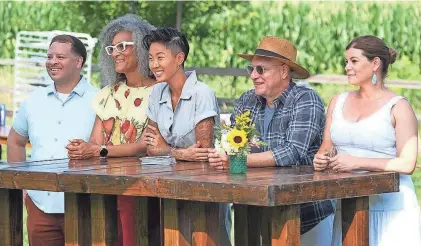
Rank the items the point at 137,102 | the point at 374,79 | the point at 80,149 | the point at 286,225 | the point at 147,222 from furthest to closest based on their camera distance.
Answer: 1. the point at 137,102
2. the point at 80,149
3. the point at 147,222
4. the point at 374,79
5. the point at 286,225

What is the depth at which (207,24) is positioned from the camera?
1617 cm

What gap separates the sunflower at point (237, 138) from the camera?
587 centimetres

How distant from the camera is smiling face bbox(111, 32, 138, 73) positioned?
22.0 feet

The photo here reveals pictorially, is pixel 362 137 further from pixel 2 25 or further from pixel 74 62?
pixel 2 25

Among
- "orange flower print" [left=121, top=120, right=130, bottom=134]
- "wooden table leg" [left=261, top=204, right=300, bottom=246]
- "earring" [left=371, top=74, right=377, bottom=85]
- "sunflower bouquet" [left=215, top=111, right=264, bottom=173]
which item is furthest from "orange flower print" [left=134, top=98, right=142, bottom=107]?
"wooden table leg" [left=261, top=204, right=300, bottom=246]

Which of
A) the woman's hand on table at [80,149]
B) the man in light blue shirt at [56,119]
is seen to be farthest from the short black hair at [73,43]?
the woman's hand on table at [80,149]

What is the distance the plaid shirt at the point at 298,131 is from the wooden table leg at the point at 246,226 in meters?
0.47

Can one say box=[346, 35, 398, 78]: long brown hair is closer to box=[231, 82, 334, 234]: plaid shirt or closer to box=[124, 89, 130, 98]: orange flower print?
box=[231, 82, 334, 234]: plaid shirt

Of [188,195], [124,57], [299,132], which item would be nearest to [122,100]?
[124,57]

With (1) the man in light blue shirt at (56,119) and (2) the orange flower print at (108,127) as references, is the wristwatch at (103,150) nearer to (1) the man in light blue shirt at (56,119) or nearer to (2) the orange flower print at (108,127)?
(2) the orange flower print at (108,127)

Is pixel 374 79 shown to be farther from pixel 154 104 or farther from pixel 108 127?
pixel 108 127

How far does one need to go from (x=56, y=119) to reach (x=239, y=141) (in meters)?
1.44

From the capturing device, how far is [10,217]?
6.61m

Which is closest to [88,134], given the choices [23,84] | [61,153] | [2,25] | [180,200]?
[61,153]
